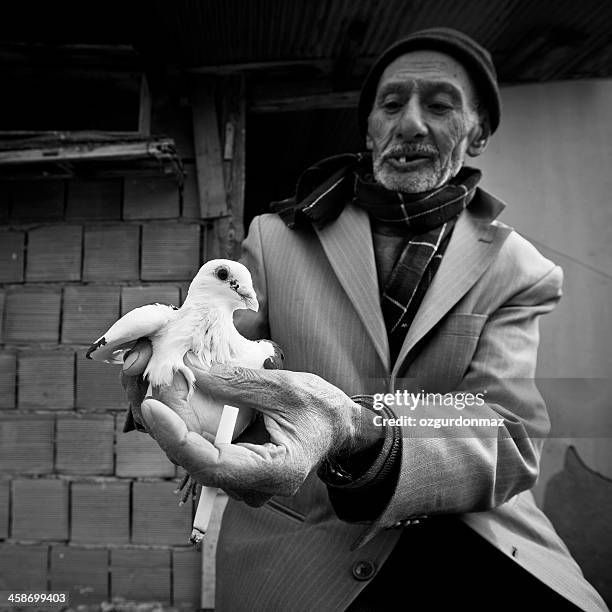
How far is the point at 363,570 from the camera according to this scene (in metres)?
0.88

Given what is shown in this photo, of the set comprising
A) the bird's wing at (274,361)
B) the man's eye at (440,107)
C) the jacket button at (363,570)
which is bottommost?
the jacket button at (363,570)

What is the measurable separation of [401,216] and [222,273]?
0.48 metres

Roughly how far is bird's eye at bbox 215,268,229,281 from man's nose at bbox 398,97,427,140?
55 centimetres

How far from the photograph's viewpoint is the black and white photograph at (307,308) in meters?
0.78

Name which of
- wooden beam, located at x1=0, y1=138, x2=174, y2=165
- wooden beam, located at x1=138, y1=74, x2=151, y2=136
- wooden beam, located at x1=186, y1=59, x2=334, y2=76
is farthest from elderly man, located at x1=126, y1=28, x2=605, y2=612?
wooden beam, located at x1=138, y1=74, x2=151, y2=136

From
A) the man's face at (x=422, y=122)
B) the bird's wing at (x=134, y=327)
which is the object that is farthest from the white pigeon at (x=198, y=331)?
the man's face at (x=422, y=122)

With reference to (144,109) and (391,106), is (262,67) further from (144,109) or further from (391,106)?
(391,106)

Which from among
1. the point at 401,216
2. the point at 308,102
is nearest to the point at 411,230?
the point at 401,216

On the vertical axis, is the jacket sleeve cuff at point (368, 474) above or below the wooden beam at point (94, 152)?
below

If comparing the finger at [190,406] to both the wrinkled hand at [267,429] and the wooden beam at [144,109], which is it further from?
the wooden beam at [144,109]

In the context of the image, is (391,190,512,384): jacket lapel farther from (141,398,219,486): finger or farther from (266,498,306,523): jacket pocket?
(141,398,219,486): finger

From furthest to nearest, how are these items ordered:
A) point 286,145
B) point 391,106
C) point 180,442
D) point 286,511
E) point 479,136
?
point 286,145
point 479,136
point 391,106
point 286,511
point 180,442

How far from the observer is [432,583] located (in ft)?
3.11

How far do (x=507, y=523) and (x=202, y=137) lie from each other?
159 cm
